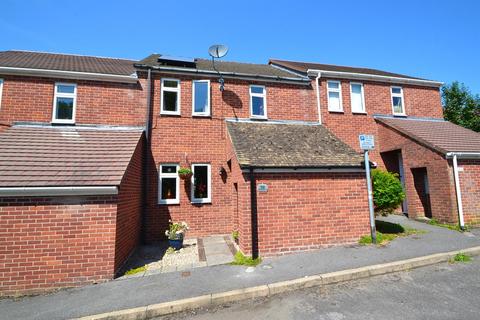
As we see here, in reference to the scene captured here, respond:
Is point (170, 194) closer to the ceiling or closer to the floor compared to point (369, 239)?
closer to the ceiling

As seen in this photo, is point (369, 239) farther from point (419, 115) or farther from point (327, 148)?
point (419, 115)

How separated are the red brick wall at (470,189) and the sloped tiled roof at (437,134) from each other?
0.62 m

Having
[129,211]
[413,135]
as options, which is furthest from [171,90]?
[413,135]

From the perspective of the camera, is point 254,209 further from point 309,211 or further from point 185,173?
point 185,173

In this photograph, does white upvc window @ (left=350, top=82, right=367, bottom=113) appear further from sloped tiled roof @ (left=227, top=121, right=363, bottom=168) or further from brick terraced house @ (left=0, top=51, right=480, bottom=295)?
sloped tiled roof @ (left=227, top=121, right=363, bottom=168)

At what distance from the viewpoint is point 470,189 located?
928 centimetres

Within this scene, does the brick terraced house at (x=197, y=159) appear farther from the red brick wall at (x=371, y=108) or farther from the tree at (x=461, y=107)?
the tree at (x=461, y=107)

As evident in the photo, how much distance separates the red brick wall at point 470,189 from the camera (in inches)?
359

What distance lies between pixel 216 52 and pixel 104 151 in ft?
19.9

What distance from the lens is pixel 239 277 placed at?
18.5 feet

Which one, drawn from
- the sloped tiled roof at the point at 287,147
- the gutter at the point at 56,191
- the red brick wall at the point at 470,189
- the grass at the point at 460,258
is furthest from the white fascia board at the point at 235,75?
the grass at the point at 460,258

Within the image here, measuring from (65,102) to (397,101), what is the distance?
15.2 meters

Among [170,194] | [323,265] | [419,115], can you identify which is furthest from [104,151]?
[419,115]

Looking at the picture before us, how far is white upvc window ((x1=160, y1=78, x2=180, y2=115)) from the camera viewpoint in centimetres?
1018
